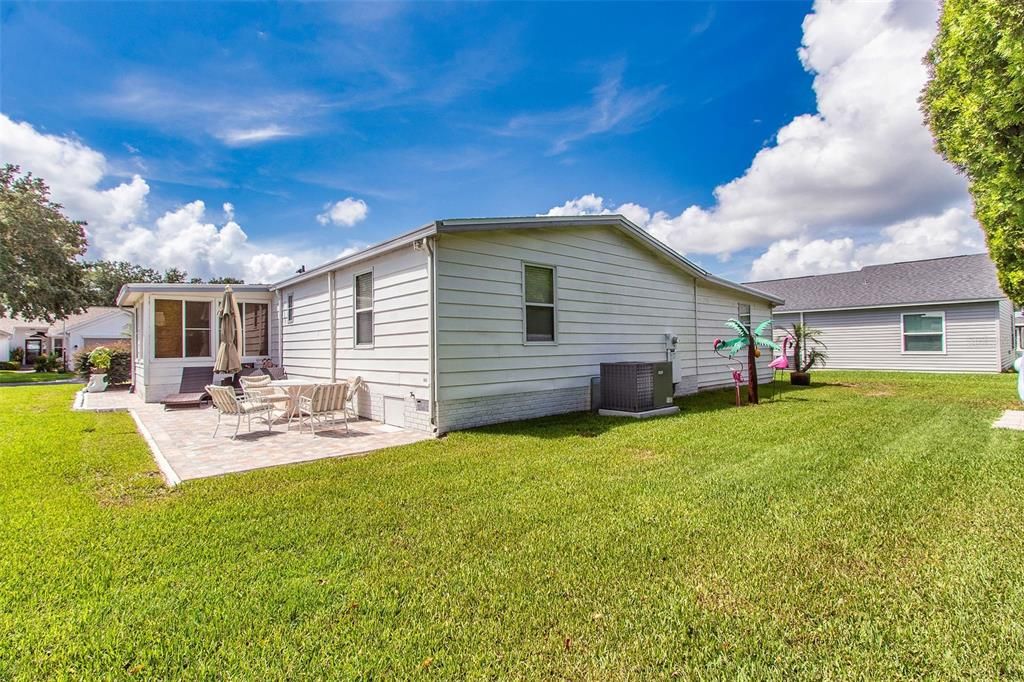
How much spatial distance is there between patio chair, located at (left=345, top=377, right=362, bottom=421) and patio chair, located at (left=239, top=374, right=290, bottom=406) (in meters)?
0.98

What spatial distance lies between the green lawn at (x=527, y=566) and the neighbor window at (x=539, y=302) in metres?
3.16

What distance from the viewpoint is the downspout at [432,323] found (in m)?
7.00

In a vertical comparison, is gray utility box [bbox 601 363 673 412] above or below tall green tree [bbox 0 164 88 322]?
below

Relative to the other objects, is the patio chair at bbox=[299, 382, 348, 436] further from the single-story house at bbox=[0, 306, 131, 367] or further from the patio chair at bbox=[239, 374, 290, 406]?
the single-story house at bbox=[0, 306, 131, 367]

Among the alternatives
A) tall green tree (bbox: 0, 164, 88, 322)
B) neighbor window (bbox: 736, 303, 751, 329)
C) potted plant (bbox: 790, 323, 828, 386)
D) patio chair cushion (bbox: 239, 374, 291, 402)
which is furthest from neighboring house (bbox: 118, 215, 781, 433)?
tall green tree (bbox: 0, 164, 88, 322)

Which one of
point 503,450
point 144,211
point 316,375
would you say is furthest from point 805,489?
point 144,211

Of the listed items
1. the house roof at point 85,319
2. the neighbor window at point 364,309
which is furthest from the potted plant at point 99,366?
the house roof at point 85,319

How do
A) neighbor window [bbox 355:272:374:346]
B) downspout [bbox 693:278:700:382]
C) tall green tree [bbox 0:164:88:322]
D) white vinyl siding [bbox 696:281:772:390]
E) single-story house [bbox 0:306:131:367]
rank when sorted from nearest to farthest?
1. neighbor window [bbox 355:272:374:346]
2. downspout [bbox 693:278:700:382]
3. white vinyl siding [bbox 696:281:772:390]
4. tall green tree [bbox 0:164:88:322]
5. single-story house [bbox 0:306:131:367]

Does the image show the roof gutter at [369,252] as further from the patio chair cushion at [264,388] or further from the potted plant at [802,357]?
the potted plant at [802,357]

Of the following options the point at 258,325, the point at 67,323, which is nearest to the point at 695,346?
the point at 258,325

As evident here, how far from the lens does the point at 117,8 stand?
26.1ft

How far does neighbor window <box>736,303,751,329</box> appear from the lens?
14.2m

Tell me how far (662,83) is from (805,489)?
377 inches

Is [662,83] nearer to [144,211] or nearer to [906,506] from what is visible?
[906,506]
